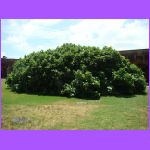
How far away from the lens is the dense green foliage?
52.1 feet

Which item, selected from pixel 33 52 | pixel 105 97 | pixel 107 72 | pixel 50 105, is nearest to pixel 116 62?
pixel 107 72

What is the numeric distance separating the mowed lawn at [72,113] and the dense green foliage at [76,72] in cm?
174

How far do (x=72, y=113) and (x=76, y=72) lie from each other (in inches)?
192

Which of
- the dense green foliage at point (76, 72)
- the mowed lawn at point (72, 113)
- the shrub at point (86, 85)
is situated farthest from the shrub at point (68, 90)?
the mowed lawn at point (72, 113)

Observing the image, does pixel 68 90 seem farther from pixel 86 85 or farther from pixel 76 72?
pixel 76 72

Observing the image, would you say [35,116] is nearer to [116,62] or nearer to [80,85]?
[80,85]

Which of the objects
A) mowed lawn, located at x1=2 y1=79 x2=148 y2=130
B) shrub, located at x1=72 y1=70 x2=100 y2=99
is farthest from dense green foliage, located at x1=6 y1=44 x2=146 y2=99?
mowed lawn, located at x1=2 y1=79 x2=148 y2=130

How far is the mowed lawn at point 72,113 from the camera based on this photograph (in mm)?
9234

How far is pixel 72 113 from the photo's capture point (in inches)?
430

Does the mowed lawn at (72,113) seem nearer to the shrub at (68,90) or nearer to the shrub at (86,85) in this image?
the shrub at (68,90)

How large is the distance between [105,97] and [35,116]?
214 inches

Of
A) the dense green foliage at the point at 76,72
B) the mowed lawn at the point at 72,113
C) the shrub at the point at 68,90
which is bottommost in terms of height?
the mowed lawn at the point at 72,113

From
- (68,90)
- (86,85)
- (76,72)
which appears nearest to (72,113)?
(86,85)

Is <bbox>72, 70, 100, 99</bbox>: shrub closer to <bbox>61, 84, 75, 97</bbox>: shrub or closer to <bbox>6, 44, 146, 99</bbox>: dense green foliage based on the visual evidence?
<bbox>6, 44, 146, 99</bbox>: dense green foliage
